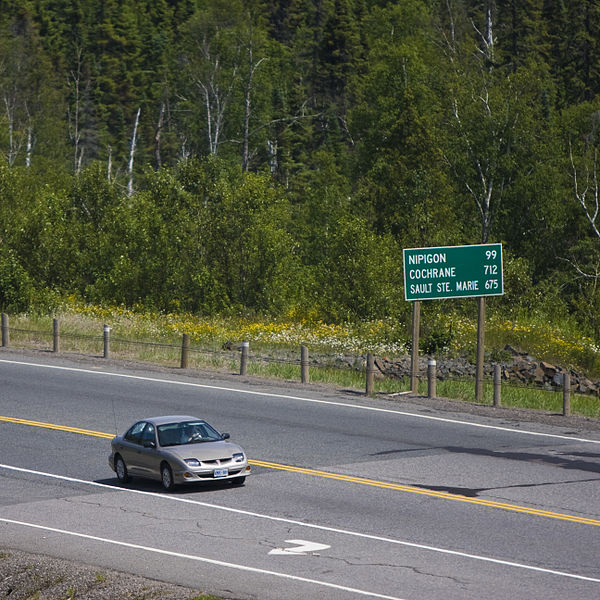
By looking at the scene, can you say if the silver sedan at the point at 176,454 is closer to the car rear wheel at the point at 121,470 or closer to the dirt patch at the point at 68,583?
the car rear wheel at the point at 121,470

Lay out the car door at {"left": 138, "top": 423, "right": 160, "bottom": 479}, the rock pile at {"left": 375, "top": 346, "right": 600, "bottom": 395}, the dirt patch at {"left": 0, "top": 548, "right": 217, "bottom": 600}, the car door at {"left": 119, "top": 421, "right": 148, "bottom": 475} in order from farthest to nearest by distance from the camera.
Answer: the rock pile at {"left": 375, "top": 346, "right": 600, "bottom": 395} → the car door at {"left": 119, "top": 421, "right": 148, "bottom": 475} → the car door at {"left": 138, "top": 423, "right": 160, "bottom": 479} → the dirt patch at {"left": 0, "top": 548, "right": 217, "bottom": 600}

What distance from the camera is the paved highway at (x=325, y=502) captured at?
474 inches

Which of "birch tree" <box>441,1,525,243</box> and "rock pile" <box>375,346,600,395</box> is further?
"birch tree" <box>441,1,525,243</box>

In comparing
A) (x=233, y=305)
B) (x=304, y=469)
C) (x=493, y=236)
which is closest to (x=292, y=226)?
(x=493, y=236)

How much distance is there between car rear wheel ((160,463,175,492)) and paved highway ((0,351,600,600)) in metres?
0.21

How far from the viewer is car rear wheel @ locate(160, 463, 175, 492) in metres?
16.9

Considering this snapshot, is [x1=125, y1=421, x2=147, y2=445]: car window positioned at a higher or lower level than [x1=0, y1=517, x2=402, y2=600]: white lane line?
higher

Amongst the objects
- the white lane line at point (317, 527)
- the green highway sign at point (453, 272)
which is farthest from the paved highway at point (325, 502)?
the green highway sign at point (453, 272)

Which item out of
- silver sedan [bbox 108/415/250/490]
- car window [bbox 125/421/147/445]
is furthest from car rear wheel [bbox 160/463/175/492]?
car window [bbox 125/421/147/445]

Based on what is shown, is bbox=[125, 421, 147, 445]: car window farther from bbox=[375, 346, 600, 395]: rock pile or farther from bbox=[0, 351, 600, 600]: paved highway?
bbox=[375, 346, 600, 395]: rock pile

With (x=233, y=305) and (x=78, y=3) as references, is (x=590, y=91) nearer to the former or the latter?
(x=233, y=305)

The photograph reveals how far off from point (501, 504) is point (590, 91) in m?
62.6

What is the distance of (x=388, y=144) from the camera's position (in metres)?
58.2

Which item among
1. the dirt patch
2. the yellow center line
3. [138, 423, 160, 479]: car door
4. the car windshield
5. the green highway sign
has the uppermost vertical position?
the green highway sign
